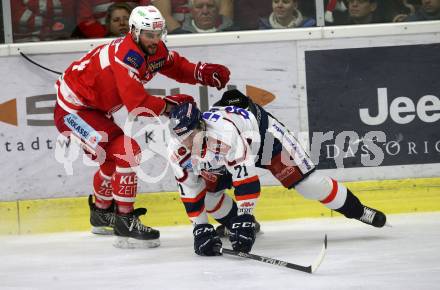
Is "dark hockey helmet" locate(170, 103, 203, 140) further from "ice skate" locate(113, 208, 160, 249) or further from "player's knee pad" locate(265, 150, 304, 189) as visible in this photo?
"ice skate" locate(113, 208, 160, 249)

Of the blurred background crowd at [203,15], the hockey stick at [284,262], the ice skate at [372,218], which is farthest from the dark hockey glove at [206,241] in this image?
the blurred background crowd at [203,15]

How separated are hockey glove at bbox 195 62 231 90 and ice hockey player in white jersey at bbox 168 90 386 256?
32 centimetres

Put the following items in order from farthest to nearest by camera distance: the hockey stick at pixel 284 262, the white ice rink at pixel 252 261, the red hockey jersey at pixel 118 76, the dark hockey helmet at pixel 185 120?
1. the red hockey jersey at pixel 118 76
2. the dark hockey helmet at pixel 185 120
3. the hockey stick at pixel 284 262
4. the white ice rink at pixel 252 261

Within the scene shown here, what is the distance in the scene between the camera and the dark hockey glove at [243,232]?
15.2ft

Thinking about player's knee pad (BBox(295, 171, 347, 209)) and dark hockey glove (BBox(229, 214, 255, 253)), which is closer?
dark hockey glove (BBox(229, 214, 255, 253))

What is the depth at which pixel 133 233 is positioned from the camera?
5.32 metres

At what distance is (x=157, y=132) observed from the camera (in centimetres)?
612

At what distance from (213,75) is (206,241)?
1.10 metres

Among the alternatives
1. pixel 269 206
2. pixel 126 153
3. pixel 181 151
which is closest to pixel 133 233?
pixel 126 153

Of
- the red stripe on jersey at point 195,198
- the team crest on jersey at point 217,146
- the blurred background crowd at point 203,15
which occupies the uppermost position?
the blurred background crowd at point 203,15

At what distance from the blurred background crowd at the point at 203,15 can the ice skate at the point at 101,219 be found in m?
1.15

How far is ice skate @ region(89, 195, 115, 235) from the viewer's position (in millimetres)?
5777

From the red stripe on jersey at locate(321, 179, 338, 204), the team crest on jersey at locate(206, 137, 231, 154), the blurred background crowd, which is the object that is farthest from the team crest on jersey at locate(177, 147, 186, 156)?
the blurred background crowd

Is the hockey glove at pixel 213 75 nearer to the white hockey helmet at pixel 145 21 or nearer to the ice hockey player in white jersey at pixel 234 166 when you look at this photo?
the ice hockey player in white jersey at pixel 234 166
